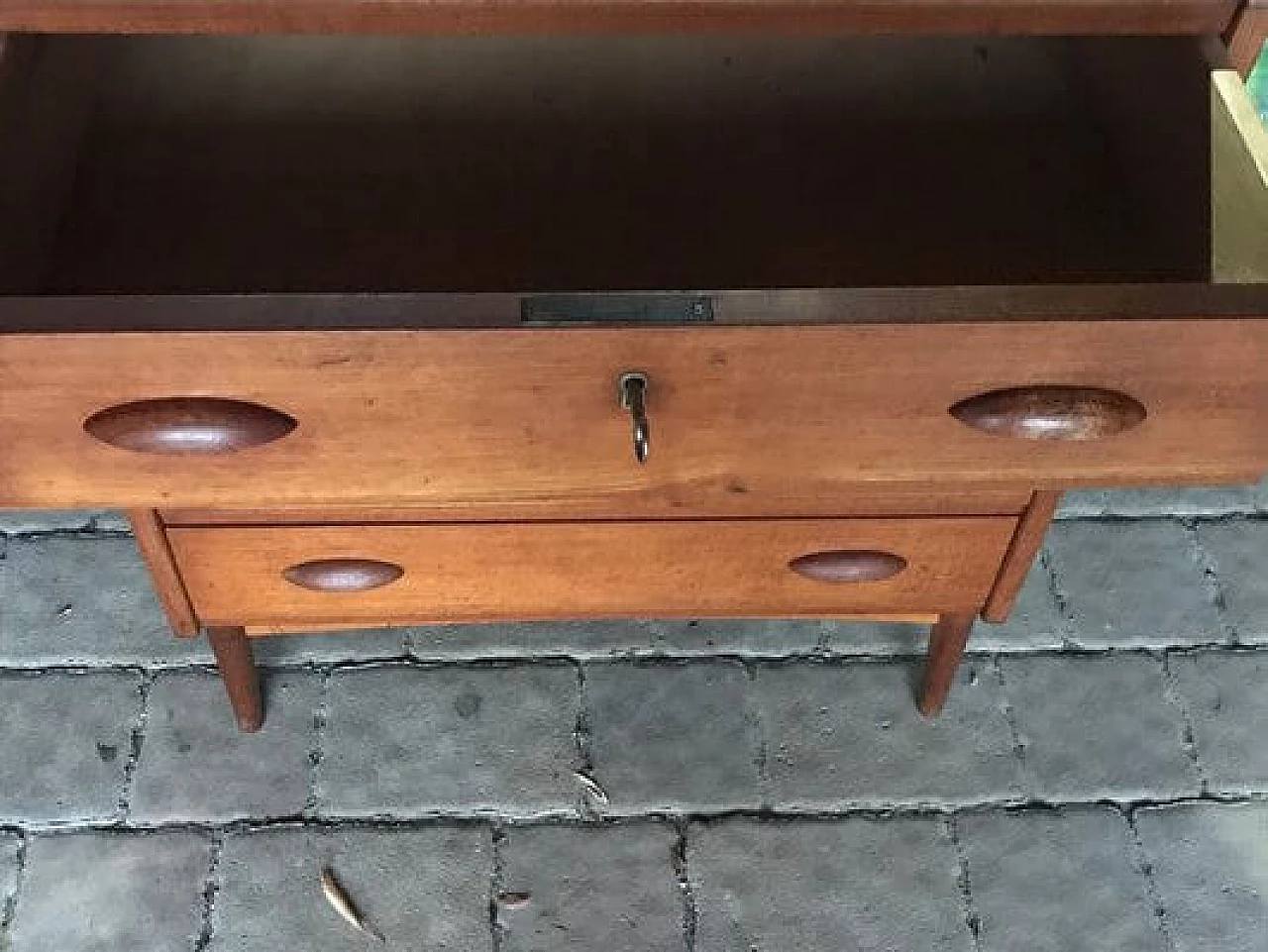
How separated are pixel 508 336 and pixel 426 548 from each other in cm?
30

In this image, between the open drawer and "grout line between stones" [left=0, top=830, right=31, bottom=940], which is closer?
the open drawer

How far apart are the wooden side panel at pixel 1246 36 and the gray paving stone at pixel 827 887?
632 millimetres

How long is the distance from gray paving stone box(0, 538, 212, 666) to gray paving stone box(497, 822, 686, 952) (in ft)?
1.13

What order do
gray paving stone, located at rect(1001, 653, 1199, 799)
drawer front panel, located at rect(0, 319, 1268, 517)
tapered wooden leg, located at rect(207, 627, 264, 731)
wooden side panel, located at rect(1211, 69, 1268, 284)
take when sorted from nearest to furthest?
drawer front panel, located at rect(0, 319, 1268, 517) → wooden side panel, located at rect(1211, 69, 1268, 284) → tapered wooden leg, located at rect(207, 627, 264, 731) → gray paving stone, located at rect(1001, 653, 1199, 799)

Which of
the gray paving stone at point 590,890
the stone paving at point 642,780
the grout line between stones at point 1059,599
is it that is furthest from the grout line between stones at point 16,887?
the grout line between stones at point 1059,599

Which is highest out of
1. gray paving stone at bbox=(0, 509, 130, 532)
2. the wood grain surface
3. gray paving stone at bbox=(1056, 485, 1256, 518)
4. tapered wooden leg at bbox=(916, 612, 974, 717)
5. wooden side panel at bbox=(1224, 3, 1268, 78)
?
wooden side panel at bbox=(1224, 3, 1268, 78)

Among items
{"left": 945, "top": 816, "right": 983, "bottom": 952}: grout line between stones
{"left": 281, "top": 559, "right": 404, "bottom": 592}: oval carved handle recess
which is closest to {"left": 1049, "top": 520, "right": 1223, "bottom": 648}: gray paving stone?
{"left": 945, "top": 816, "right": 983, "bottom": 952}: grout line between stones

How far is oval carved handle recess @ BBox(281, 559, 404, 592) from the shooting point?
896 mm

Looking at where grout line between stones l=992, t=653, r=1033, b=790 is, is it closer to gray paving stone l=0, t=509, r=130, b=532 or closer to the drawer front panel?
the drawer front panel

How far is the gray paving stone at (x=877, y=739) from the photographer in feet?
3.71

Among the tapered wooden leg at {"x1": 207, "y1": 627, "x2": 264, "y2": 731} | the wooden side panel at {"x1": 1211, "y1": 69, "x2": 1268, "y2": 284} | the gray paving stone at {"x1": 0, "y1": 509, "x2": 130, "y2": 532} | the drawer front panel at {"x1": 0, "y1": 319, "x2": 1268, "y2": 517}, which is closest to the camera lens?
the drawer front panel at {"x1": 0, "y1": 319, "x2": 1268, "y2": 517}

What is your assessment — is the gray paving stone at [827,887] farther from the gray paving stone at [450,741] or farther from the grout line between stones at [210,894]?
the grout line between stones at [210,894]

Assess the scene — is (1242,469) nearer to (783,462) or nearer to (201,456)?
(783,462)

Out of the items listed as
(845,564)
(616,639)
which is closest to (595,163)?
(845,564)
